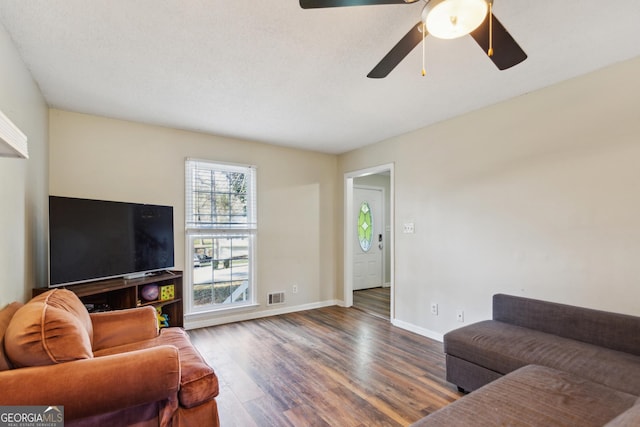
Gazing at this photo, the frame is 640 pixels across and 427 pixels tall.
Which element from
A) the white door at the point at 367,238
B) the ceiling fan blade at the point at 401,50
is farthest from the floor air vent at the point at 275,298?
the ceiling fan blade at the point at 401,50

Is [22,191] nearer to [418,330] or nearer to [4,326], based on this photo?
[4,326]

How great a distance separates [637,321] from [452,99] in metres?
2.16

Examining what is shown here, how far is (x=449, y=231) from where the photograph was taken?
3418mm

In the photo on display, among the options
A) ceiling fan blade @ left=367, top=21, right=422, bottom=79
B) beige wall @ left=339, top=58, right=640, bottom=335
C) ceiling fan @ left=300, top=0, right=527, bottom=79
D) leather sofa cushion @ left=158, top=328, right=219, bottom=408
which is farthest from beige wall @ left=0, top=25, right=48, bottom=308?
beige wall @ left=339, top=58, right=640, bottom=335

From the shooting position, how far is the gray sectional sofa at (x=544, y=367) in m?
1.37

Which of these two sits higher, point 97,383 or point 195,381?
point 97,383

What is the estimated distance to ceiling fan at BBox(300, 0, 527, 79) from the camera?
1286mm

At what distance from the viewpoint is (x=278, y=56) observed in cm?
218

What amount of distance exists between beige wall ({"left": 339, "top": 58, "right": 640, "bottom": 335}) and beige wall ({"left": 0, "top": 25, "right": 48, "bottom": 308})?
3602mm

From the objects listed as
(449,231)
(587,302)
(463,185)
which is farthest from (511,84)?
(587,302)

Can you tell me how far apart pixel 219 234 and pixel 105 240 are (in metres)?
1.43

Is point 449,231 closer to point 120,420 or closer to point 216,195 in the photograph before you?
point 216,195

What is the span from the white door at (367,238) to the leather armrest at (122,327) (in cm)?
431

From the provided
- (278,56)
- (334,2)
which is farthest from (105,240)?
(334,2)
